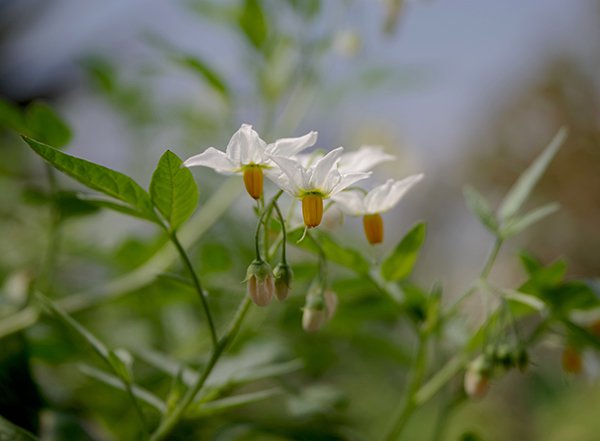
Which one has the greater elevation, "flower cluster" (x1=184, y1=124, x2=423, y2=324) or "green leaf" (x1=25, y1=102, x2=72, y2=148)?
"green leaf" (x1=25, y1=102, x2=72, y2=148)

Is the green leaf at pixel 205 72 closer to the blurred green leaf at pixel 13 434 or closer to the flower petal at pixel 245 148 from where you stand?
the flower petal at pixel 245 148

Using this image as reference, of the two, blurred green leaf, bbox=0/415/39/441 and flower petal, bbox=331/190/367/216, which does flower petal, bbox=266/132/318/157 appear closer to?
flower petal, bbox=331/190/367/216

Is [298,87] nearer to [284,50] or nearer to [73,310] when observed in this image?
[284,50]

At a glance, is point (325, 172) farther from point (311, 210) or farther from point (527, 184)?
point (527, 184)

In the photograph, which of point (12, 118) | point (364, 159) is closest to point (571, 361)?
point (364, 159)

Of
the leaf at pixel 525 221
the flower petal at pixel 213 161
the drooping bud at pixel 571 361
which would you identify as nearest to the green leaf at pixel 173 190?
the flower petal at pixel 213 161

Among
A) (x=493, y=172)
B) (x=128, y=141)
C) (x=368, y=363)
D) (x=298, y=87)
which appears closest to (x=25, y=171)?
(x=128, y=141)

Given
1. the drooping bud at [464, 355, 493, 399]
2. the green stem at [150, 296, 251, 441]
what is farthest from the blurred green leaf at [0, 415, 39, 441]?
the drooping bud at [464, 355, 493, 399]
